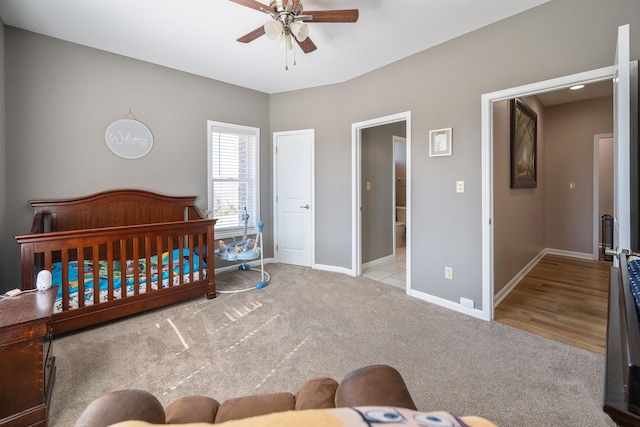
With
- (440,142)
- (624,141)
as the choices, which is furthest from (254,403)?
(440,142)

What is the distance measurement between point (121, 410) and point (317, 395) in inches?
19.2

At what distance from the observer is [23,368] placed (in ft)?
4.45

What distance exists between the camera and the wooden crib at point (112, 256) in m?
2.20

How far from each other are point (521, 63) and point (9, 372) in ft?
12.4

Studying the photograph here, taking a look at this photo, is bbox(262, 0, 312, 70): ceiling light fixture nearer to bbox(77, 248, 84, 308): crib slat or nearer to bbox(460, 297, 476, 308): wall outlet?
bbox(77, 248, 84, 308): crib slat

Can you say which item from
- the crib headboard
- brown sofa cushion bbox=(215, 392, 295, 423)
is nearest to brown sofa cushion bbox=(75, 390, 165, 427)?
brown sofa cushion bbox=(215, 392, 295, 423)

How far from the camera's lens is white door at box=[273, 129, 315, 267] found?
4.22m

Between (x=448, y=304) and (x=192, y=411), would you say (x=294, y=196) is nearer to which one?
(x=448, y=304)

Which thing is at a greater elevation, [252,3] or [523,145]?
[252,3]

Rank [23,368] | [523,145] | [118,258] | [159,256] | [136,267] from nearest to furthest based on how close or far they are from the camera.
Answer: [23,368] < [136,267] < [159,256] < [118,258] < [523,145]

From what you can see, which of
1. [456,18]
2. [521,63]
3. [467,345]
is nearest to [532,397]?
[467,345]

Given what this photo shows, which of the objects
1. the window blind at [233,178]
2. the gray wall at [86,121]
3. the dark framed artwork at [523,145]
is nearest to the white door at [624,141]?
the dark framed artwork at [523,145]

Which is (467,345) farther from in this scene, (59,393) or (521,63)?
(59,393)

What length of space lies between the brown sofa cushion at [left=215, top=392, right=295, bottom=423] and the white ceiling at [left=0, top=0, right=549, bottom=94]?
2.62 metres
